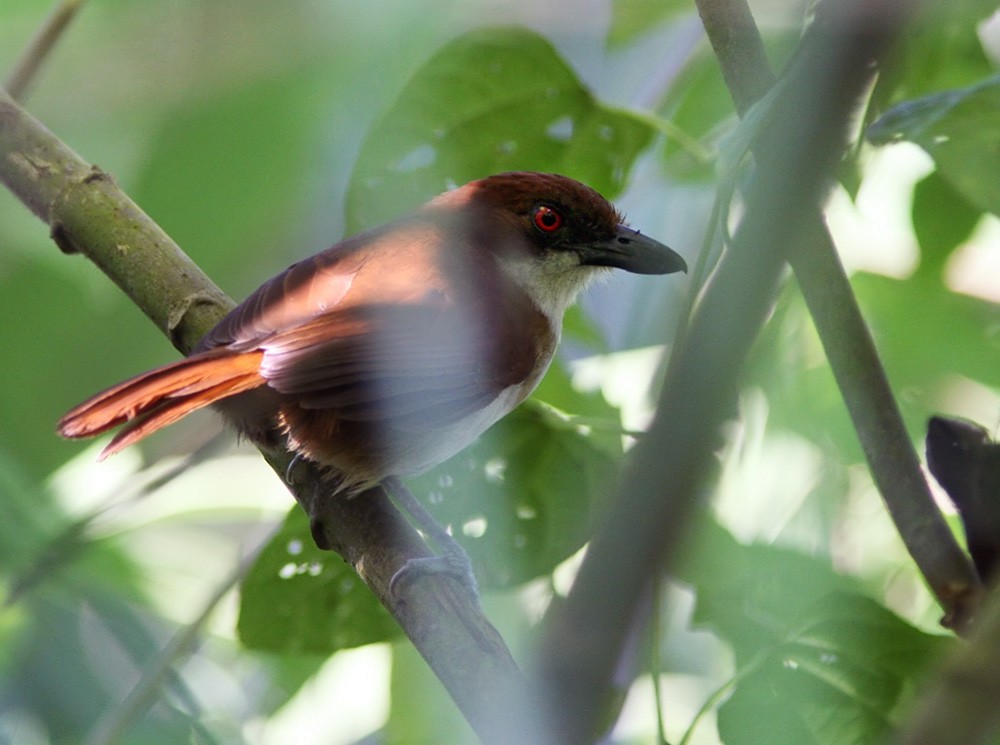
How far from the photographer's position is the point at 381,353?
65.2 inches

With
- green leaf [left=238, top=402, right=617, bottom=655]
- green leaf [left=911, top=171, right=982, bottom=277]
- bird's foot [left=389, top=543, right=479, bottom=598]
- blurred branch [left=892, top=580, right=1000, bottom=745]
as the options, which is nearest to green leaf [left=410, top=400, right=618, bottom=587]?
green leaf [left=238, top=402, right=617, bottom=655]

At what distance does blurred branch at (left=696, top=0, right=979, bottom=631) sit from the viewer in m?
1.31

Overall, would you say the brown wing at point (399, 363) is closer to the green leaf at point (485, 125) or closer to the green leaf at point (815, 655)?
the green leaf at point (485, 125)

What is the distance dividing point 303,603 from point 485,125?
0.86 metres

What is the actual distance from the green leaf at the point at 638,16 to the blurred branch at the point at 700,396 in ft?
4.43

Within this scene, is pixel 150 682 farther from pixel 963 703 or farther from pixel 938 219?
pixel 938 219

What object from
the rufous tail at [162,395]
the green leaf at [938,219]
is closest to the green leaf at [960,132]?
the green leaf at [938,219]

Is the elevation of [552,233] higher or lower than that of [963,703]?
lower

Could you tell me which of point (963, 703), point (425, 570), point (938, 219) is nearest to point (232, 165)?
point (425, 570)

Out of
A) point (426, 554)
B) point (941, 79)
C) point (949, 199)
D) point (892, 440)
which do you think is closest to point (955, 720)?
point (892, 440)

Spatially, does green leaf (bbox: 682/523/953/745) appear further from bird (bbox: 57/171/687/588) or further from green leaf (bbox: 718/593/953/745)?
bird (bbox: 57/171/687/588)

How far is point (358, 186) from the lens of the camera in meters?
1.86

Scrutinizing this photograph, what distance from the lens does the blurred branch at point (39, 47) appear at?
188cm

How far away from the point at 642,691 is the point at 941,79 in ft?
3.52
